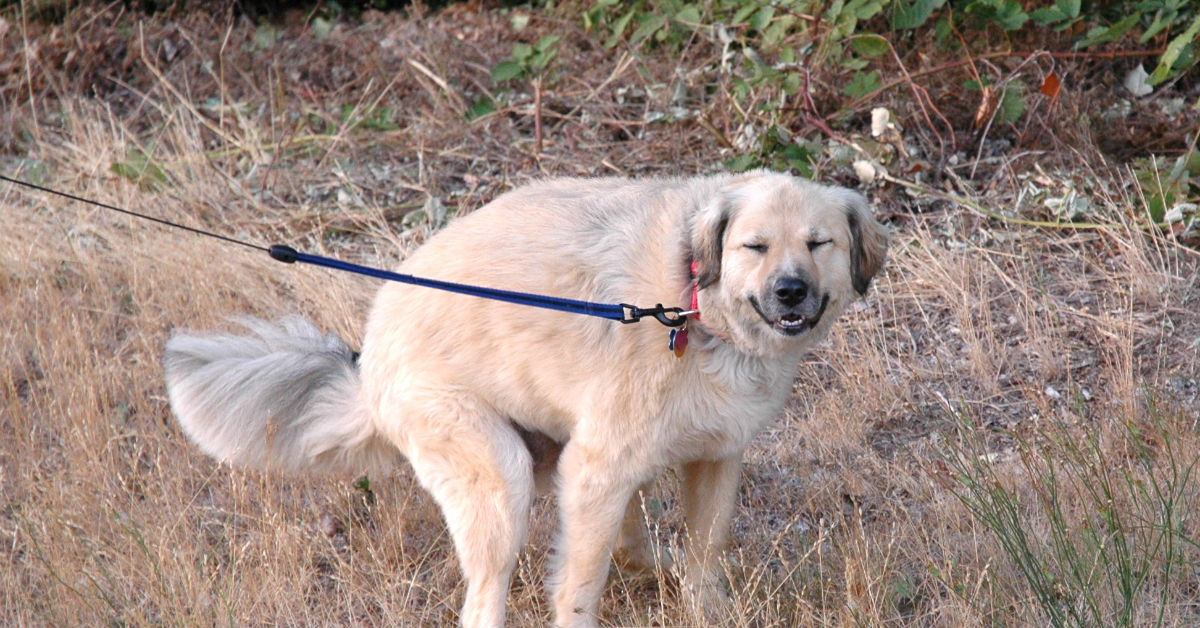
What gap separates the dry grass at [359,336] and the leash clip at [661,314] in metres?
0.85

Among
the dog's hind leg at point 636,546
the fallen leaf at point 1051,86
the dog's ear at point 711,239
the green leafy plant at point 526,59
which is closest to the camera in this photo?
the dog's ear at point 711,239

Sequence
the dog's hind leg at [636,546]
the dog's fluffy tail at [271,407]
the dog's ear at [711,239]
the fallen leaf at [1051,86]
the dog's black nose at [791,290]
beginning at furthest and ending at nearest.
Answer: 1. the fallen leaf at [1051,86]
2. the dog's hind leg at [636,546]
3. the dog's fluffy tail at [271,407]
4. the dog's ear at [711,239]
5. the dog's black nose at [791,290]

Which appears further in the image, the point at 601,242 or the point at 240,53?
the point at 240,53

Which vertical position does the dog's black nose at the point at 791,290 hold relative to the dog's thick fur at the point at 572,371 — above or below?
above

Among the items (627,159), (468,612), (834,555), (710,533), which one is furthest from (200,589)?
(627,159)

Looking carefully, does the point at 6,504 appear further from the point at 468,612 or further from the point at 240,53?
the point at 240,53

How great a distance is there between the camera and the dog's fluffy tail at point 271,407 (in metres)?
4.15

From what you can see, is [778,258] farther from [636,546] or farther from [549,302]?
[636,546]

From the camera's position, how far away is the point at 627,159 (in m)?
7.25

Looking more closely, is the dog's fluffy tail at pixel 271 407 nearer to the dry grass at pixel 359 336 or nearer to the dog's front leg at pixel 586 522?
the dry grass at pixel 359 336

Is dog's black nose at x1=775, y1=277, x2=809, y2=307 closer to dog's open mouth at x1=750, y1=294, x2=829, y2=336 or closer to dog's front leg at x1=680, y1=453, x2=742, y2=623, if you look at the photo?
dog's open mouth at x1=750, y1=294, x2=829, y2=336

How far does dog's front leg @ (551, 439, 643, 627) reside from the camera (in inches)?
146

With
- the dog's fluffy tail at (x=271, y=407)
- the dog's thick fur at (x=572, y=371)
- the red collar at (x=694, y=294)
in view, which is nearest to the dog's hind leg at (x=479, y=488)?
the dog's thick fur at (x=572, y=371)

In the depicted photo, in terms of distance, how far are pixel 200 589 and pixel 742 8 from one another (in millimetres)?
4555
